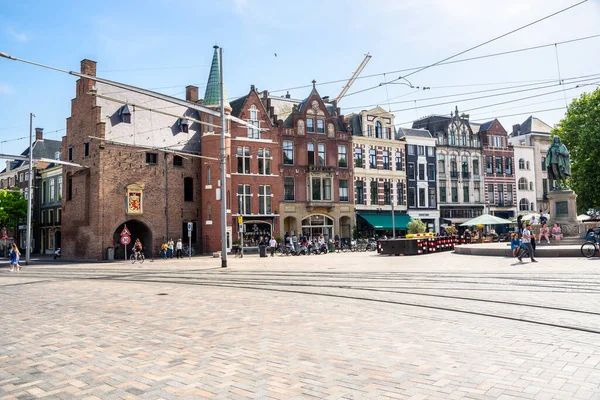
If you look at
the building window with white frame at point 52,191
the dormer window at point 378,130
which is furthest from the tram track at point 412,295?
the building window with white frame at point 52,191

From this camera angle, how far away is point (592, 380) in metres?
4.96

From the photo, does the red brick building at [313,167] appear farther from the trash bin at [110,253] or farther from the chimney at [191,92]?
the trash bin at [110,253]

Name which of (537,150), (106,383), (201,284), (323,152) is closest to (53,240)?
(323,152)

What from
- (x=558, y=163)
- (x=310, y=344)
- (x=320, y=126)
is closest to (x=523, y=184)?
(x=320, y=126)

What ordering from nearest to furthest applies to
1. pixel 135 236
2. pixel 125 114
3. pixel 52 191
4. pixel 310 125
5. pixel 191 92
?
1. pixel 125 114
2. pixel 135 236
3. pixel 191 92
4. pixel 310 125
5. pixel 52 191

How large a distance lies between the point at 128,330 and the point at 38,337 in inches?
51.0

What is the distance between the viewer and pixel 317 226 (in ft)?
150

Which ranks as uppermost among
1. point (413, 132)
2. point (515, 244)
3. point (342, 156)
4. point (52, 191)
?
point (413, 132)

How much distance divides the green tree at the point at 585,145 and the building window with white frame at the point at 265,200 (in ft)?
83.9

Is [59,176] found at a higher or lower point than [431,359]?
higher

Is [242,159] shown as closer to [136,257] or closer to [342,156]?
[342,156]

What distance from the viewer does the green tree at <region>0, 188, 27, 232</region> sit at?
1980 inches

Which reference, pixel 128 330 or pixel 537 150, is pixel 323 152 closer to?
pixel 537 150

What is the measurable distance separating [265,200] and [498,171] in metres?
30.3
